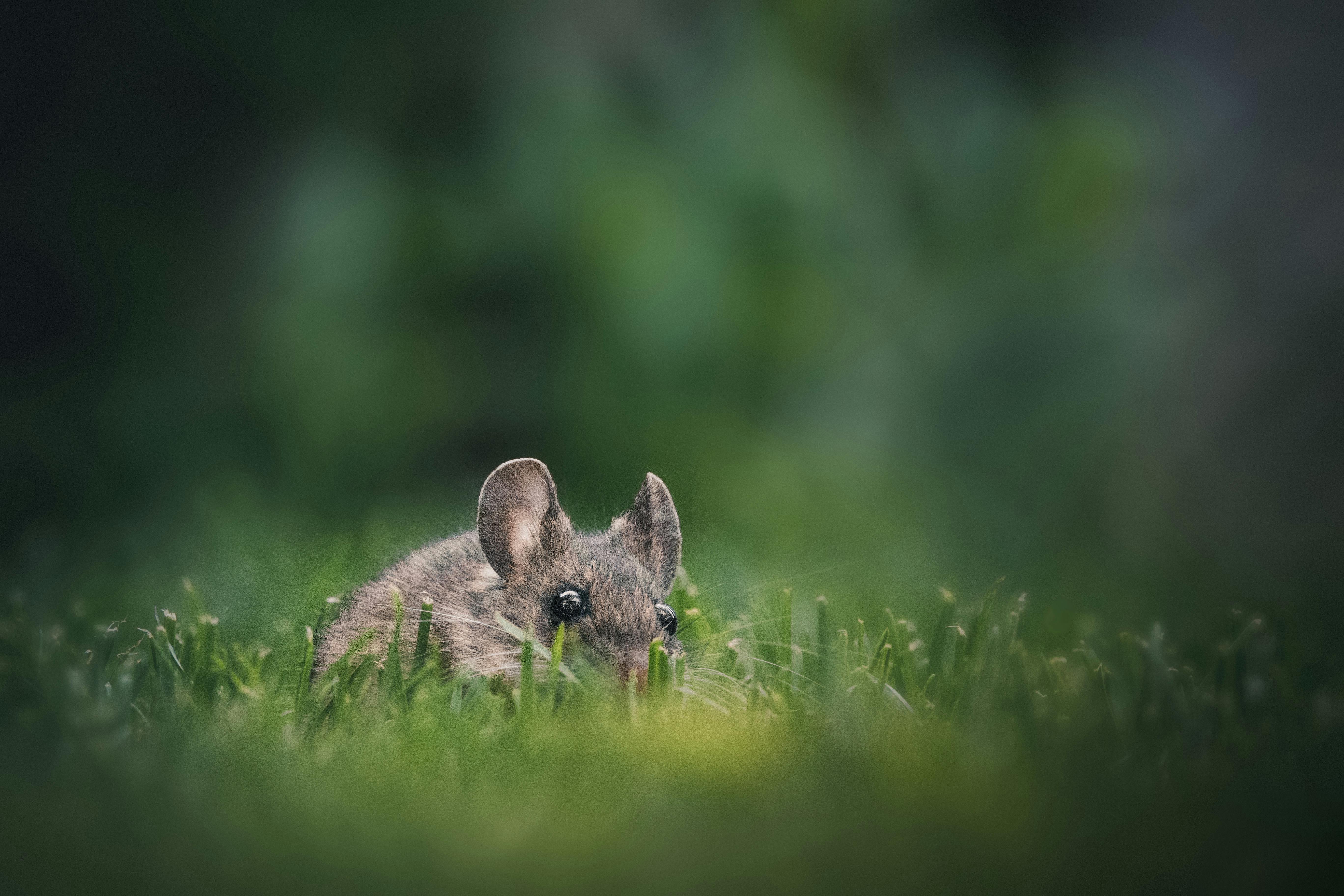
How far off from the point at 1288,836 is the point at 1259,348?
5314 millimetres

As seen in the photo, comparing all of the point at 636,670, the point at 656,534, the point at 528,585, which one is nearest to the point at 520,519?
the point at 528,585

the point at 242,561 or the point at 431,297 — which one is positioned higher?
the point at 431,297

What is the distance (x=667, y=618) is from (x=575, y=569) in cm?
30

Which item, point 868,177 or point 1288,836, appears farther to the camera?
point 868,177

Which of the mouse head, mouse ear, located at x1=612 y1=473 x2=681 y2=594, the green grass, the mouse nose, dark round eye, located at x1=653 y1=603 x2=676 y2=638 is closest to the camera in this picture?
the green grass

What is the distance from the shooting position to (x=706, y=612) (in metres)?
3.59

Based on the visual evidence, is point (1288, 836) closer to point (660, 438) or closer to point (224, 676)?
point (224, 676)

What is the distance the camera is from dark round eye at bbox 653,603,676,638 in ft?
10.2

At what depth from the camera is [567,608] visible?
3.03m

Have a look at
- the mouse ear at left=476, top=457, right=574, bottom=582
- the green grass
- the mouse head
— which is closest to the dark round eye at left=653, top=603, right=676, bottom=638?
the mouse head

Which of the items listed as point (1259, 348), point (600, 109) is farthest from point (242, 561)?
point (1259, 348)

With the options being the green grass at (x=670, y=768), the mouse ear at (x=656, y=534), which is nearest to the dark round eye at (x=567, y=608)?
the green grass at (x=670, y=768)

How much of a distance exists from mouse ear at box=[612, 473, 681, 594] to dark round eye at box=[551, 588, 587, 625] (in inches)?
16.9

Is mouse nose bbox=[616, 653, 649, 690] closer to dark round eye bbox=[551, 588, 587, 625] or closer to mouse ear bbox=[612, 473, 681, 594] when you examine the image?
dark round eye bbox=[551, 588, 587, 625]
